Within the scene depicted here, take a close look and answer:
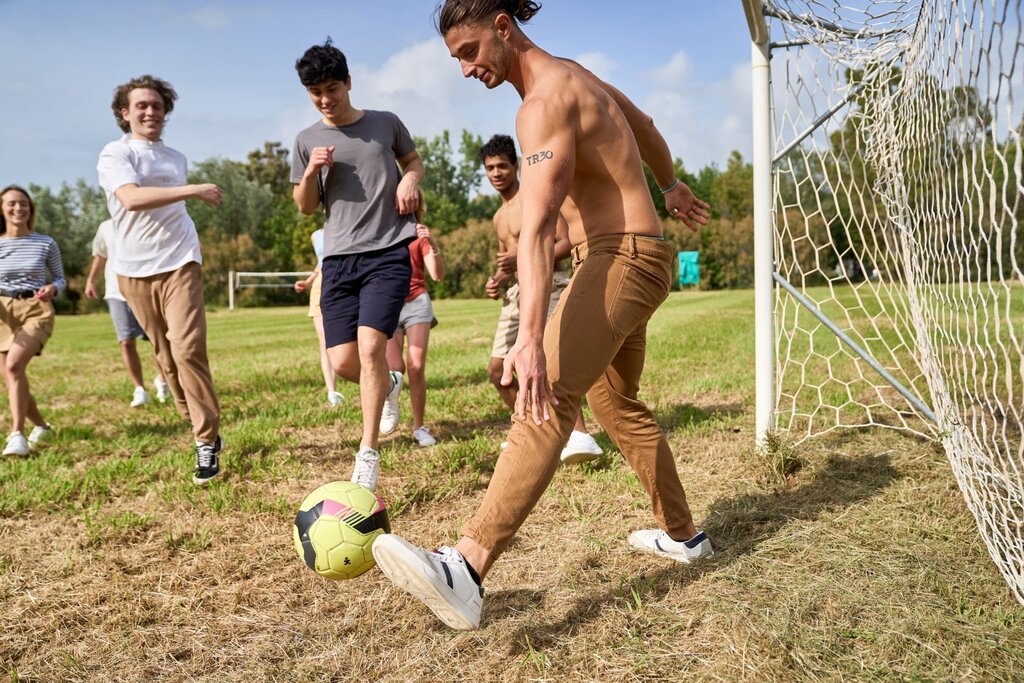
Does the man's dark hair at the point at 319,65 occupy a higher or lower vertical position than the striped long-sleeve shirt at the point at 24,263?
higher

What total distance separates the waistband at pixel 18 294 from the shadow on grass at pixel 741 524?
16.1 ft

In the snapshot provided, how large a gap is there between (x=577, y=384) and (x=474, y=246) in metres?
40.0

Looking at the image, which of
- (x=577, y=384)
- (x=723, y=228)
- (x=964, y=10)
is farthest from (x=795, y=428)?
(x=723, y=228)

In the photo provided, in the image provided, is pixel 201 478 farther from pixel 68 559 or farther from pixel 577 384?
pixel 577 384

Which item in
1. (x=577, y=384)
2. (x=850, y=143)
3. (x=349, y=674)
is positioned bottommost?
(x=349, y=674)

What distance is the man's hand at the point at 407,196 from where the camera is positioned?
4547 millimetres

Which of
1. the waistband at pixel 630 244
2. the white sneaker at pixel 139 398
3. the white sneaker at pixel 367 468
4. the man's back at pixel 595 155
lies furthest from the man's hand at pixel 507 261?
the white sneaker at pixel 139 398

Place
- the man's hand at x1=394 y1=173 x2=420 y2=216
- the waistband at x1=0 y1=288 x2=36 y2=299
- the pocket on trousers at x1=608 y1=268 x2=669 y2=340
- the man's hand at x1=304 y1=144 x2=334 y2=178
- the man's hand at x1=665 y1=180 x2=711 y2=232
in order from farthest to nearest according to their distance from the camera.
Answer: the waistband at x1=0 y1=288 x2=36 y2=299, the man's hand at x1=394 y1=173 x2=420 y2=216, the man's hand at x1=304 y1=144 x2=334 y2=178, the man's hand at x1=665 y1=180 x2=711 y2=232, the pocket on trousers at x1=608 y1=268 x2=669 y2=340

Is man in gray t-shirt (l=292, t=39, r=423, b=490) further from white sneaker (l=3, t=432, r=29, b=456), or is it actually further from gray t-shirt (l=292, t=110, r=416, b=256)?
white sneaker (l=3, t=432, r=29, b=456)

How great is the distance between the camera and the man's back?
97.7 inches

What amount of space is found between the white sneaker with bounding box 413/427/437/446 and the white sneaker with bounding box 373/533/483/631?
3.02 meters

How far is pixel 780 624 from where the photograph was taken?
2627 millimetres

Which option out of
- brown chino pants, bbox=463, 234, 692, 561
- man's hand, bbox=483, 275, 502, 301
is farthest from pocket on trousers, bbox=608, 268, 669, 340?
man's hand, bbox=483, 275, 502, 301

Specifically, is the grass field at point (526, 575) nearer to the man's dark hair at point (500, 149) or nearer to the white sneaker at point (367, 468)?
the white sneaker at point (367, 468)
